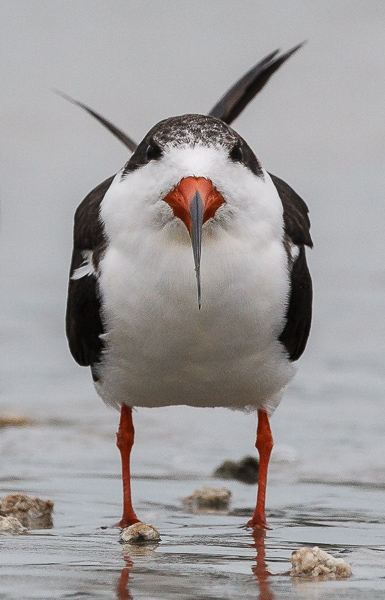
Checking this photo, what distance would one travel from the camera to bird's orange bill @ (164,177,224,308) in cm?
475

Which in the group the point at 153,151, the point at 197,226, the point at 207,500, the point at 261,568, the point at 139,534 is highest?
the point at 153,151

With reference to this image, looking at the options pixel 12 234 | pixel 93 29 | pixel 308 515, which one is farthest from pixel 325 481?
pixel 93 29

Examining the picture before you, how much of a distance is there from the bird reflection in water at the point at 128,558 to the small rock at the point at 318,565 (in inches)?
21.0

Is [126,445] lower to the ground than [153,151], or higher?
lower

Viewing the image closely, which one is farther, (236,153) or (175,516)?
(175,516)

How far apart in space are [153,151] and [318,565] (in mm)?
1585

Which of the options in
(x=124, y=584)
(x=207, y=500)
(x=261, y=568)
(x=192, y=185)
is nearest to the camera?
(x=124, y=584)

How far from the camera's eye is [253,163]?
17.2ft

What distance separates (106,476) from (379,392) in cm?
246

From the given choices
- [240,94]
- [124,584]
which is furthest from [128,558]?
[240,94]

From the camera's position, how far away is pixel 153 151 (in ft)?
16.6

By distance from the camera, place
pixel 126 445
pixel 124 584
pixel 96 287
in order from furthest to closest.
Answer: pixel 126 445
pixel 96 287
pixel 124 584

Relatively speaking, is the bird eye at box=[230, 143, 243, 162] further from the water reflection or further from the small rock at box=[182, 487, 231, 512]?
the small rock at box=[182, 487, 231, 512]

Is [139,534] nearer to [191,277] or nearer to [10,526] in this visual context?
[10,526]
